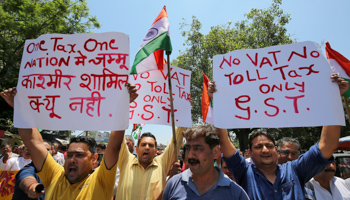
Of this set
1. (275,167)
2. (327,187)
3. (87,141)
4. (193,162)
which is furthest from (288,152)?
(87,141)

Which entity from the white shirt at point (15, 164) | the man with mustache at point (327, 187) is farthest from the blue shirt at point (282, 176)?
the white shirt at point (15, 164)

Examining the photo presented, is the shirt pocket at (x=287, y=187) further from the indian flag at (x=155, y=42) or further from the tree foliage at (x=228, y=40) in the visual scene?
the tree foliage at (x=228, y=40)

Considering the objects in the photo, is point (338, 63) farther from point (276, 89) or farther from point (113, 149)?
point (113, 149)

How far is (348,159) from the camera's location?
516cm

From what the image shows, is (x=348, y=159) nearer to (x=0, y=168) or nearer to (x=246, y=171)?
(x=246, y=171)

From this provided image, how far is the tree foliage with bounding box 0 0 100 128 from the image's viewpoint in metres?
12.6

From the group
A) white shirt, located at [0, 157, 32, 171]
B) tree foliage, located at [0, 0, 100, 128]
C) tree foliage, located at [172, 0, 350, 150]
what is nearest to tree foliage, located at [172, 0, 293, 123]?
tree foliage, located at [172, 0, 350, 150]

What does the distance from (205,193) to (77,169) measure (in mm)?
1204

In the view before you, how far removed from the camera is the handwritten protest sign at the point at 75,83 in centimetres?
231

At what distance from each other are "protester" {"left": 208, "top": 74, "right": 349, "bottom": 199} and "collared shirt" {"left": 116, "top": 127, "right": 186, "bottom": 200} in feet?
3.65

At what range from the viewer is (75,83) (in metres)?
2.46

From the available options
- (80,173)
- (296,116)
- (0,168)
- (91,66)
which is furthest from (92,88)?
(0,168)

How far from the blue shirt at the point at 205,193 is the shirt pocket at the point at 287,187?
1.53ft

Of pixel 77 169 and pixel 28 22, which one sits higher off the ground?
pixel 28 22
